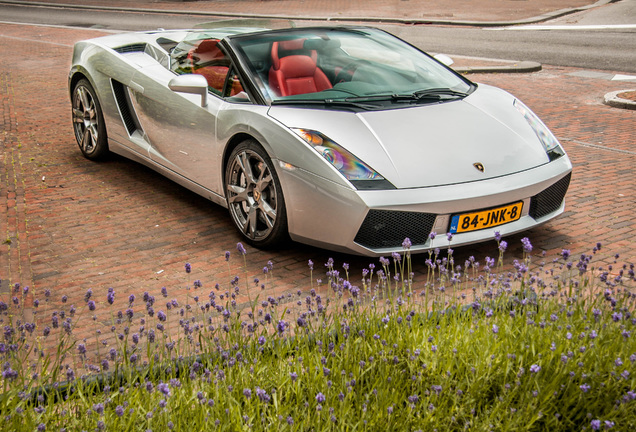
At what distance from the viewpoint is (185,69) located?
6.30m

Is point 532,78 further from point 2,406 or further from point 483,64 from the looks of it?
A: point 2,406

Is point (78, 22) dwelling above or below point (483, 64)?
below

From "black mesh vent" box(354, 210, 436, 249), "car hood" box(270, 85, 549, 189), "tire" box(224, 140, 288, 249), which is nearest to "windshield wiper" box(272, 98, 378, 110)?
"car hood" box(270, 85, 549, 189)

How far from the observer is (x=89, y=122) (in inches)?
297

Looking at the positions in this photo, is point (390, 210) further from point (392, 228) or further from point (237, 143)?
point (237, 143)

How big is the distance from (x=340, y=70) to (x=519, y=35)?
47.3ft

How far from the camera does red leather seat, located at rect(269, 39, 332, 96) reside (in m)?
5.59

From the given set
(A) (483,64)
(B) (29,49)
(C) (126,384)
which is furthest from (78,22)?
(C) (126,384)

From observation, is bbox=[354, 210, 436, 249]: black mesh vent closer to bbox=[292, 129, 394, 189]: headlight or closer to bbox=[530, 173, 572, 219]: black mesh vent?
bbox=[292, 129, 394, 189]: headlight

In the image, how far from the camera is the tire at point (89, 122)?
732cm

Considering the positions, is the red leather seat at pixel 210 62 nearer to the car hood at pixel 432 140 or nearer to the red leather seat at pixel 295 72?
the red leather seat at pixel 295 72

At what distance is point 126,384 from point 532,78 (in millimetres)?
10883

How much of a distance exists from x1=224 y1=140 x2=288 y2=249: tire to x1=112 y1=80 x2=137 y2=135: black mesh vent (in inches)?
64.6

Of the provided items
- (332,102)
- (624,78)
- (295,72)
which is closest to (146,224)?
(295,72)
